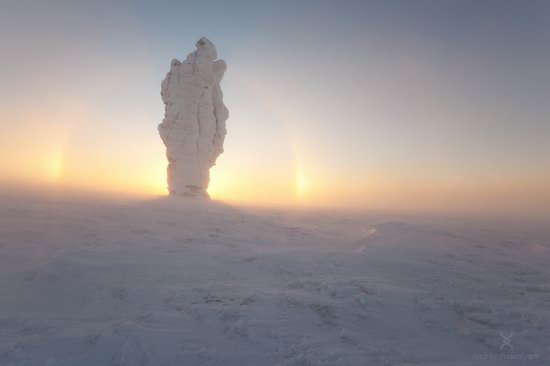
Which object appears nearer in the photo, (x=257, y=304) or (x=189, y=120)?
(x=257, y=304)

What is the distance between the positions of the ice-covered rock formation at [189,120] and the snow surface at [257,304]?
23.1 meters

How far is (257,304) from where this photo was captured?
4.63 metres

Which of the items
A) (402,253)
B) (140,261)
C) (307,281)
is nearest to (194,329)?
(307,281)

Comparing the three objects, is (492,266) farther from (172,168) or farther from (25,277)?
(172,168)

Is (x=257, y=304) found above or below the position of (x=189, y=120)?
below

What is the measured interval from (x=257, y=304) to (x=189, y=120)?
99.4 ft

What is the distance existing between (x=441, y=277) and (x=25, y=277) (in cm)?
920

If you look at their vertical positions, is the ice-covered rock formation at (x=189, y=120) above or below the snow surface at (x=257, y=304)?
above

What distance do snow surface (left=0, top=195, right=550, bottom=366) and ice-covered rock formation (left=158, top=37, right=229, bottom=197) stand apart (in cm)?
2305

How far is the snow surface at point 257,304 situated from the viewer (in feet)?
11.0

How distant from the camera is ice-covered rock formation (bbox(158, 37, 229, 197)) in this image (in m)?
31.6

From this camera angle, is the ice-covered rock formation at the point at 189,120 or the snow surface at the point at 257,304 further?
the ice-covered rock formation at the point at 189,120

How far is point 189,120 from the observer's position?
3170cm

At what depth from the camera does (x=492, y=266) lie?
800 cm
